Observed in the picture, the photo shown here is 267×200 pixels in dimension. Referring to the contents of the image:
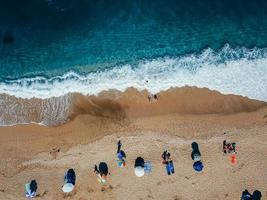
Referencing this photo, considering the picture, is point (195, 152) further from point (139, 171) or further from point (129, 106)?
point (129, 106)

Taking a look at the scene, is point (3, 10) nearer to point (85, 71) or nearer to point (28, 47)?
point (28, 47)

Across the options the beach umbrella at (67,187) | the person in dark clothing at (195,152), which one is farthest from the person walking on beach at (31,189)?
the person in dark clothing at (195,152)

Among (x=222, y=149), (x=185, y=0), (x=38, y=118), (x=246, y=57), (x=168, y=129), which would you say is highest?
(x=185, y=0)

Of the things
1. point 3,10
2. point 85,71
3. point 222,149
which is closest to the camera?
point 222,149

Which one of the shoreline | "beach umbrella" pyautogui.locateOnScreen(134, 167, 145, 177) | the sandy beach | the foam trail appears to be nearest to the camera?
"beach umbrella" pyautogui.locateOnScreen(134, 167, 145, 177)

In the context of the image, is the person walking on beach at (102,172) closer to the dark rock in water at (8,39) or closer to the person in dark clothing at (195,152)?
the person in dark clothing at (195,152)

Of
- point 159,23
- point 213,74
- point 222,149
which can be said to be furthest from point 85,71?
point 222,149

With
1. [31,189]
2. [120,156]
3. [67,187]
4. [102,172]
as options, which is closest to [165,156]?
[120,156]

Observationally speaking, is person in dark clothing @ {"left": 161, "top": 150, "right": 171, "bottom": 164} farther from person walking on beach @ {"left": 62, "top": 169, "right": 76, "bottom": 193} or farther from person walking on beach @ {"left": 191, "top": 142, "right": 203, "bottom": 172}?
person walking on beach @ {"left": 62, "top": 169, "right": 76, "bottom": 193}

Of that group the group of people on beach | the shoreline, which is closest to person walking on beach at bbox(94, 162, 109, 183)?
the group of people on beach
